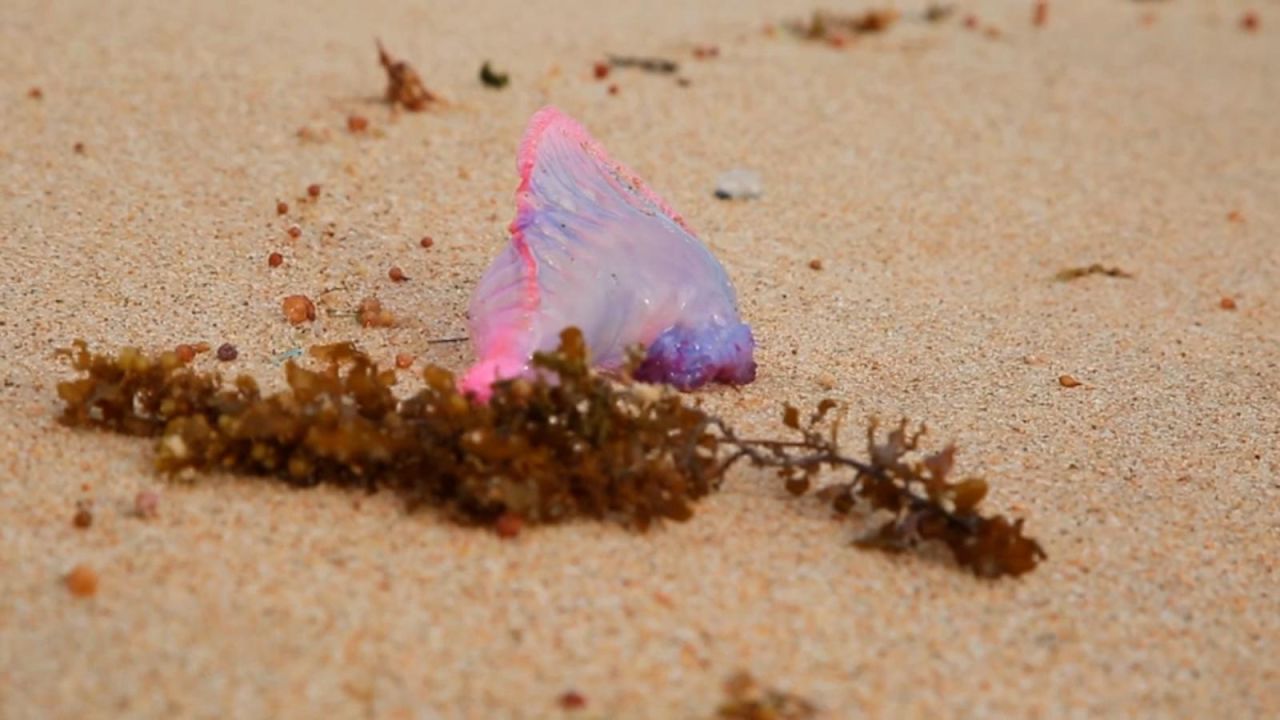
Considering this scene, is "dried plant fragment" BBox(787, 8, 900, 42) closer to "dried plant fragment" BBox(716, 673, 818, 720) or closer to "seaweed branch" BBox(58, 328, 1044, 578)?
"seaweed branch" BBox(58, 328, 1044, 578)

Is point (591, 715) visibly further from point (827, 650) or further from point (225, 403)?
point (225, 403)

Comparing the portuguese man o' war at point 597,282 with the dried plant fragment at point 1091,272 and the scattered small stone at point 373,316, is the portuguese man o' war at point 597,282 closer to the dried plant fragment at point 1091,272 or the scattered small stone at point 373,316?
the scattered small stone at point 373,316

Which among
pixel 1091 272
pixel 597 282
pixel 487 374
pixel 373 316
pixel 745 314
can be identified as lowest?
pixel 1091 272

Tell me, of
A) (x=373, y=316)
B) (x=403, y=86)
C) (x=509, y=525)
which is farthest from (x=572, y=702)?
(x=403, y=86)

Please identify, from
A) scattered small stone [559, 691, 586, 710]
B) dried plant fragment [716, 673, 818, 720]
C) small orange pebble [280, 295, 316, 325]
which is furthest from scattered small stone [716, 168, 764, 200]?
scattered small stone [559, 691, 586, 710]

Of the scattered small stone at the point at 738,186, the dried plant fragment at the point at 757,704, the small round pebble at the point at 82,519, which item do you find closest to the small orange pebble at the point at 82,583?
the small round pebble at the point at 82,519

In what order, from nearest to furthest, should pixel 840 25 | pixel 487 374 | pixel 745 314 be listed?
pixel 487 374 < pixel 745 314 < pixel 840 25

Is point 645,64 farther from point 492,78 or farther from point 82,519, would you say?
point 82,519
